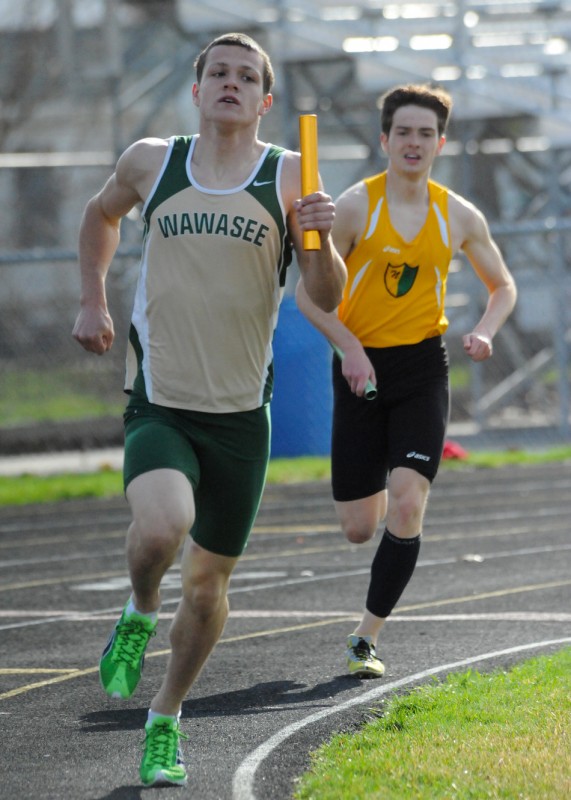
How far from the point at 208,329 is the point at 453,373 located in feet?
58.0

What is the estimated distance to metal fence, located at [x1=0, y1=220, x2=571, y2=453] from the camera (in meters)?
18.6

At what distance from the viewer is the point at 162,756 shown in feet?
A: 16.1

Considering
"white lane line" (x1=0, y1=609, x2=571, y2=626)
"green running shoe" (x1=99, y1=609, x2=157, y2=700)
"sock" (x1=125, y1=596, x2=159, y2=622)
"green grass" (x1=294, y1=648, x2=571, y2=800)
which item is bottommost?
"white lane line" (x1=0, y1=609, x2=571, y2=626)

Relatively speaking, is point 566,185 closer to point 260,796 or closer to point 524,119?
point 524,119

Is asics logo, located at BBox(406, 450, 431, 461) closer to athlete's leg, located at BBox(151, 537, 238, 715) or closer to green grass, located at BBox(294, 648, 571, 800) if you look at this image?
green grass, located at BBox(294, 648, 571, 800)

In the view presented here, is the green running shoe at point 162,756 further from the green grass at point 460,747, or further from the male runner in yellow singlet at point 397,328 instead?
the male runner in yellow singlet at point 397,328

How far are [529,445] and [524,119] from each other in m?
5.41

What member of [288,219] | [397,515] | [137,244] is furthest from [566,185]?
[288,219]

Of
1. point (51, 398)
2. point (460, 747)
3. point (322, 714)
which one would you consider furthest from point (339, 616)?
point (51, 398)

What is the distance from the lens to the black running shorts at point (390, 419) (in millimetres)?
6891

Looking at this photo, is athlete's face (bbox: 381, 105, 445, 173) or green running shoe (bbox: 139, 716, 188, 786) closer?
green running shoe (bbox: 139, 716, 188, 786)

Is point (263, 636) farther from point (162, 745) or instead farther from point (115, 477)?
point (115, 477)

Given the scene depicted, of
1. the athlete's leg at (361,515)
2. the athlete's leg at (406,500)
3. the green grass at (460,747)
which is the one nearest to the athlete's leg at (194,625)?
the green grass at (460,747)

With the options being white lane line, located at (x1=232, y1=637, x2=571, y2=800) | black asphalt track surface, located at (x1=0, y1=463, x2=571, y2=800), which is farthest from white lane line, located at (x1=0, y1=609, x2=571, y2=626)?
white lane line, located at (x1=232, y1=637, x2=571, y2=800)
